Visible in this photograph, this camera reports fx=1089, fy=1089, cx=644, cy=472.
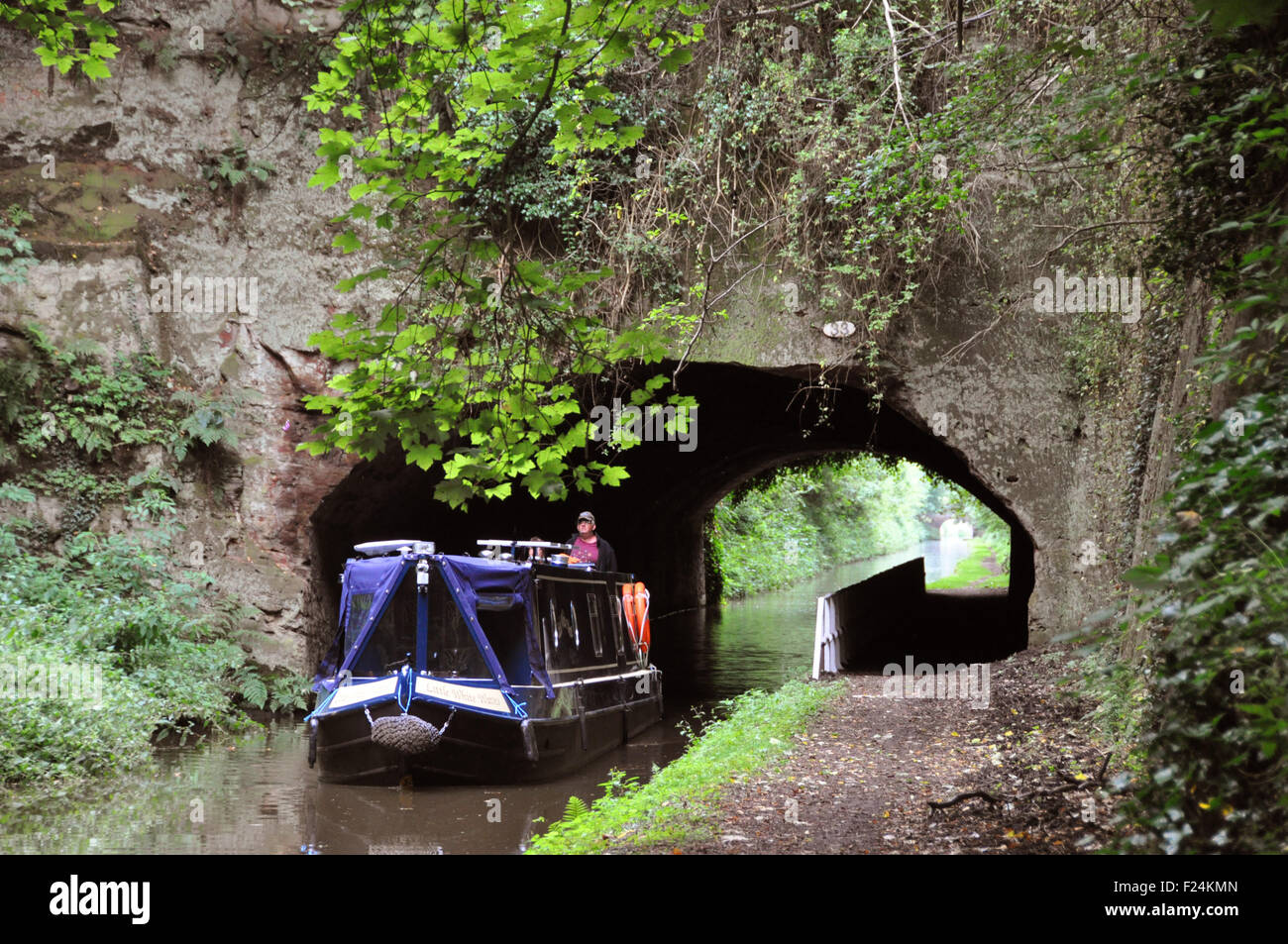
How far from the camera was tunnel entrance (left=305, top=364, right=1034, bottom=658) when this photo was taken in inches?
577

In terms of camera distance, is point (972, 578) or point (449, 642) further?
point (972, 578)

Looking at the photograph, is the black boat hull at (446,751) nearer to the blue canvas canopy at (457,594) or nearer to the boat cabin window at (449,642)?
the blue canvas canopy at (457,594)

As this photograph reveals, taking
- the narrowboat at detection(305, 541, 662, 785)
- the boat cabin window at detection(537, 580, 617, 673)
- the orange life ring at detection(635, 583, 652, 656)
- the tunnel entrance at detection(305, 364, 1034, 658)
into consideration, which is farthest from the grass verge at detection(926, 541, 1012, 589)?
the narrowboat at detection(305, 541, 662, 785)

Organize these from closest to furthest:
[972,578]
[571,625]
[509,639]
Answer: [509,639] → [571,625] → [972,578]

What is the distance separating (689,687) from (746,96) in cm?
839

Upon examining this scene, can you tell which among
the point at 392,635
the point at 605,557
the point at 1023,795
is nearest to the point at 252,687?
the point at 392,635

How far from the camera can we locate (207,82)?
13.8 metres

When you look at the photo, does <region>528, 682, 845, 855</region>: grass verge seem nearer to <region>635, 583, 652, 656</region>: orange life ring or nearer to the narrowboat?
the narrowboat

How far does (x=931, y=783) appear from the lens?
6902 mm

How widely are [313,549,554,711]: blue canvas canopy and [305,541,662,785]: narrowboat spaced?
1 cm

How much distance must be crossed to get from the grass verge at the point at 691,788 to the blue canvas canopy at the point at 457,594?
175 cm

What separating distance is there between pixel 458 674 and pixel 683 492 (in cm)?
1408

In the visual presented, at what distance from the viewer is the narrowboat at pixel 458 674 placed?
9656 mm

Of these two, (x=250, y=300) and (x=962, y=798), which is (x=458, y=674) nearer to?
(x=962, y=798)
